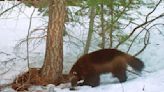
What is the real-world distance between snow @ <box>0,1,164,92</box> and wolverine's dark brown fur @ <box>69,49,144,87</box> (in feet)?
0.64

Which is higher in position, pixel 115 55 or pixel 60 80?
pixel 115 55

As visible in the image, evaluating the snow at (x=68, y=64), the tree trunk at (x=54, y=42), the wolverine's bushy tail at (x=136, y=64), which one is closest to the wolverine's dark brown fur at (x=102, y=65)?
the wolverine's bushy tail at (x=136, y=64)

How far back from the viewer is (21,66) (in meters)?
10.1

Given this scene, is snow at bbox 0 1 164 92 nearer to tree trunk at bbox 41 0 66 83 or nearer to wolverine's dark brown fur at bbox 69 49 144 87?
wolverine's dark brown fur at bbox 69 49 144 87

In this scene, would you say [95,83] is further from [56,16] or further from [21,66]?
[21,66]

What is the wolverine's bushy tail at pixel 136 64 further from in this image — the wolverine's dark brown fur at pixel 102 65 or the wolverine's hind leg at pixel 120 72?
the wolverine's hind leg at pixel 120 72

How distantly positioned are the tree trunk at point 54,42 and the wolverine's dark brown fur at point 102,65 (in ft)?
1.79

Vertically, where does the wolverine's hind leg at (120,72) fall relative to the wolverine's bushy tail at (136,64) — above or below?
below

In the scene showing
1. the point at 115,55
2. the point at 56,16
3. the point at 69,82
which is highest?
the point at 56,16

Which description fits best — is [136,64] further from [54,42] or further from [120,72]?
[54,42]

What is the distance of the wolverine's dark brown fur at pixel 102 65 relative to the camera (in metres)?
7.87

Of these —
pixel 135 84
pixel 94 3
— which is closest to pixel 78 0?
pixel 94 3

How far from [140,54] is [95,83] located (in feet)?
12.2

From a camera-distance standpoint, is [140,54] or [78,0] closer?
[78,0]
